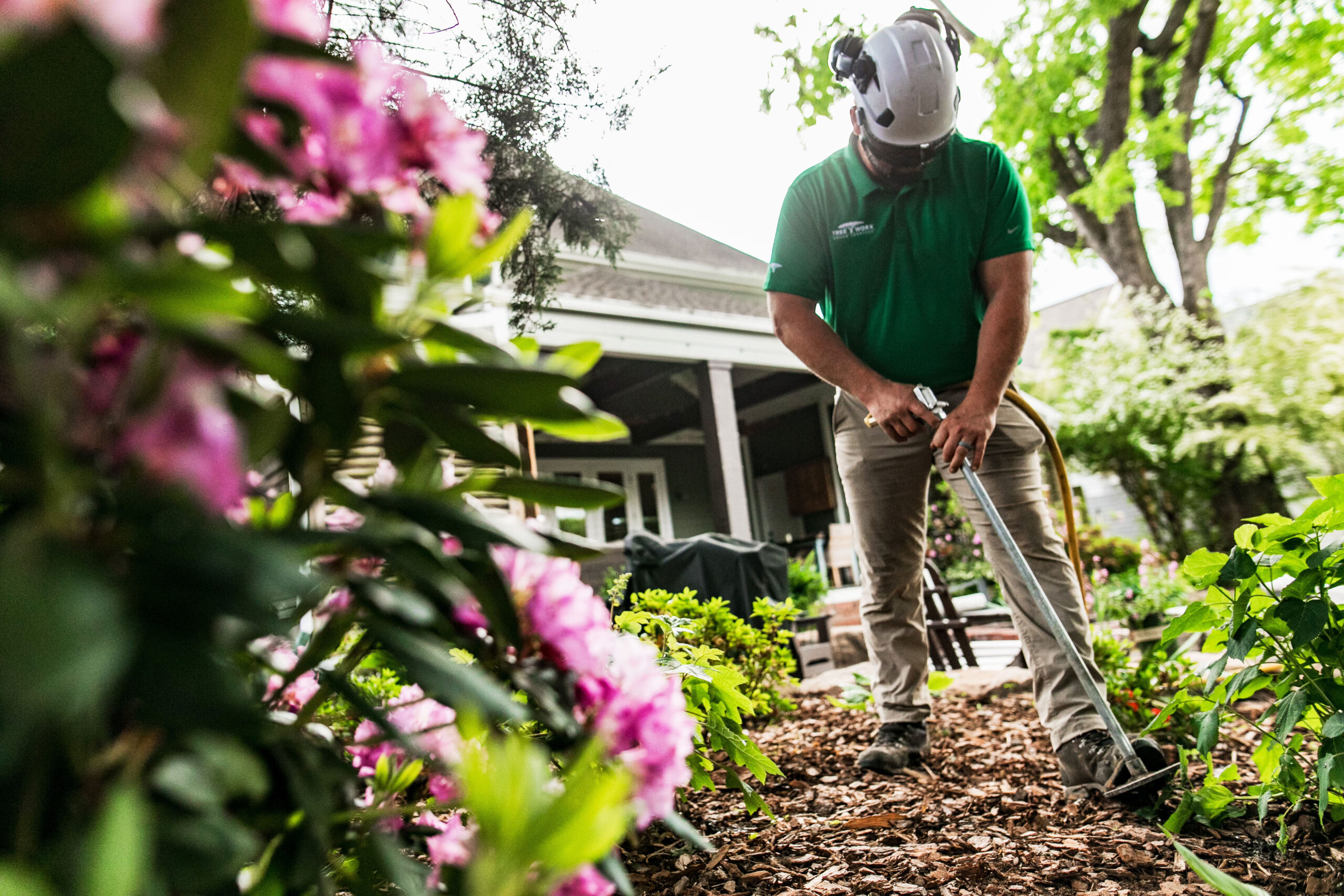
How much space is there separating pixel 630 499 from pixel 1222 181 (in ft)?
27.3

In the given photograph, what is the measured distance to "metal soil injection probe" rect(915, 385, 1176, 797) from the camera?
1.81 meters

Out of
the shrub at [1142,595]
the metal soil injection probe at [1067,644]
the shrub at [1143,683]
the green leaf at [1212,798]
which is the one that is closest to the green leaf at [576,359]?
the green leaf at [1212,798]

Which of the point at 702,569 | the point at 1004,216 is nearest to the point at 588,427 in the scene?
the point at 1004,216

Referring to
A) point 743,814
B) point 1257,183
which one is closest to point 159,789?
point 743,814

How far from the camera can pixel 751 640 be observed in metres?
2.68

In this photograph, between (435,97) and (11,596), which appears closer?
(11,596)

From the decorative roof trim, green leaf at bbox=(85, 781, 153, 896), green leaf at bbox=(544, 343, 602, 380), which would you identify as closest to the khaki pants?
green leaf at bbox=(544, 343, 602, 380)

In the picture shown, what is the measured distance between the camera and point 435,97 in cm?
61

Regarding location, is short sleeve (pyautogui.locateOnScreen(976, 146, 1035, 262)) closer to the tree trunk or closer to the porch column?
the porch column

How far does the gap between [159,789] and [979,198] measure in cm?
258

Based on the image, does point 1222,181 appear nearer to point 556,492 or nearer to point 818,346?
point 818,346

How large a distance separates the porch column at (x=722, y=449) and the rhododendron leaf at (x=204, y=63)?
306 inches

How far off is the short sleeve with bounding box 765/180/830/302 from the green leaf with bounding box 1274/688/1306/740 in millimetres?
1633

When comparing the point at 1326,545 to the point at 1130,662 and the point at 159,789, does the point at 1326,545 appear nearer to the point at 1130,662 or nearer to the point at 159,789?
the point at 159,789
